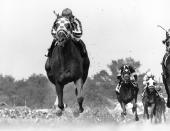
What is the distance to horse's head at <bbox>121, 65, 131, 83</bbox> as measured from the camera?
28.5m

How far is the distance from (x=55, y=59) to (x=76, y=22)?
1.22 m

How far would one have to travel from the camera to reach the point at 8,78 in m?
110

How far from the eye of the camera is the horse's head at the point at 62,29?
15797mm

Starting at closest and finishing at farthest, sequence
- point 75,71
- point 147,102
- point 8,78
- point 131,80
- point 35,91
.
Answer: point 75,71, point 131,80, point 147,102, point 35,91, point 8,78

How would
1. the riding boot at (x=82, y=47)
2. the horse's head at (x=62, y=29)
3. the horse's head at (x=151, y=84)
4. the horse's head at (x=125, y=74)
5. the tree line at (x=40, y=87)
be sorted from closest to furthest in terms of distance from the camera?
the horse's head at (x=62, y=29) → the riding boot at (x=82, y=47) → the horse's head at (x=125, y=74) → the horse's head at (x=151, y=84) → the tree line at (x=40, y=87)

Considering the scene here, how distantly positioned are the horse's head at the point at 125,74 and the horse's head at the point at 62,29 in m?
12.3

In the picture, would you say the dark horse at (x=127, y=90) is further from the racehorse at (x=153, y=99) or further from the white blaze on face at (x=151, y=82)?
the racehorse at (x=153, y=99)

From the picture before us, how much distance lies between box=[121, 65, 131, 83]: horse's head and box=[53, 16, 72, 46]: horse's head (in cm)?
1229

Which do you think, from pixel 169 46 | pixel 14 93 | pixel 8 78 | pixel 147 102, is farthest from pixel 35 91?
pixel 169 46

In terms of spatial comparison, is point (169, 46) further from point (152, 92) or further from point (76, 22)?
point (152, 92)

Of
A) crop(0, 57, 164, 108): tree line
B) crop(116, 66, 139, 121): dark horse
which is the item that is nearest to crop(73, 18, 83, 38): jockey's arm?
crop(116, 66, 139, 121): dark horse

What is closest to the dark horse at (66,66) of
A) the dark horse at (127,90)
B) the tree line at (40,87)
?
the dark horse at (127,90)

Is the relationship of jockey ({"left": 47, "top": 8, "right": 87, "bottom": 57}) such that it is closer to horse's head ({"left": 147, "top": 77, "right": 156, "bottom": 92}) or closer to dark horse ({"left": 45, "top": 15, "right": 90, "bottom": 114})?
dark horse ({"left": 45, "top": 15, "right": 90, "bottom": 114})

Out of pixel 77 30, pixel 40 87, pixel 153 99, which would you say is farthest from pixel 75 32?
pixel 40 87
